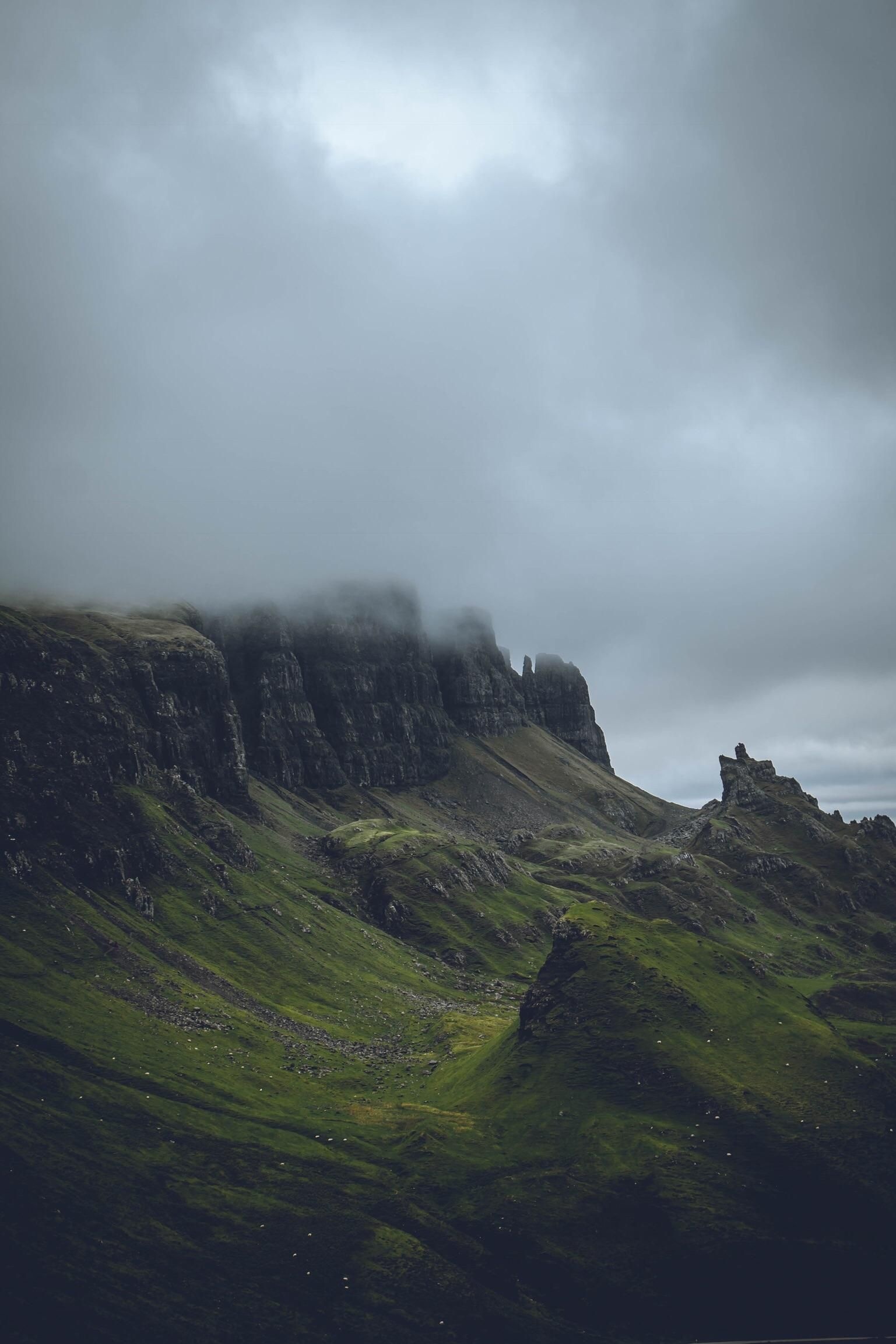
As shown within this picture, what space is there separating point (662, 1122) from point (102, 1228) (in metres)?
96.5

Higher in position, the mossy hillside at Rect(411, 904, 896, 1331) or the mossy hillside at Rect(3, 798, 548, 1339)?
the mossy hillside at Rect(411, 904, 896, 1331)

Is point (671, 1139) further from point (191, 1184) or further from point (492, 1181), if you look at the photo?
point (191, 1184)

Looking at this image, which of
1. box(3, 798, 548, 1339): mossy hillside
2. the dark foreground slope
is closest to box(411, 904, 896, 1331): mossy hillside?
the dark foreground slope

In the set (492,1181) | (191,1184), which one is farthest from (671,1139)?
(191,1184)

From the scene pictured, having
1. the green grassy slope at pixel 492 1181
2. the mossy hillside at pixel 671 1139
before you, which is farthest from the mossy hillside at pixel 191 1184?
the mossy hillside at pixel 671 1139

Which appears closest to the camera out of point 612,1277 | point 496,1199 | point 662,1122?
point 612,1277

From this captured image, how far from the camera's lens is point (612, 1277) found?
126 m

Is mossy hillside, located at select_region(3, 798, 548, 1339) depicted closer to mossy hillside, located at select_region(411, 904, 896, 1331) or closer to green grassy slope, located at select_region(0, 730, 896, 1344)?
green grassy slope, located at select_region(0, 730, 896, 1344)

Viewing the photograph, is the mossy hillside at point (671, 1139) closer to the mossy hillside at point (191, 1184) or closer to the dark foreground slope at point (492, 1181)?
the dark foreground slope at point (492, 1181)

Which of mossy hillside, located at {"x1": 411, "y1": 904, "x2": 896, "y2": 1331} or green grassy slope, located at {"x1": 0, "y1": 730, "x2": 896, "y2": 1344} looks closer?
green grassy slope, located at {"x1": 0, "y1": 730, "x2": 896, "y2": 1344}

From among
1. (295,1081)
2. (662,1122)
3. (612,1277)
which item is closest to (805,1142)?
(662,1122)

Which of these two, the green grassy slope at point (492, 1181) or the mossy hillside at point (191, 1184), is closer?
the green grassy slope at point (492, 1181)

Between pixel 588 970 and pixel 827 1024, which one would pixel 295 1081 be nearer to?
pixel 588 970

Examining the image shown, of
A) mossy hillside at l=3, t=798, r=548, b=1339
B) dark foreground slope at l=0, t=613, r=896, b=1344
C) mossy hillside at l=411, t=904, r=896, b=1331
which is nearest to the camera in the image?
dark foreground slope at l=0, t=613, r=896, b=1344
